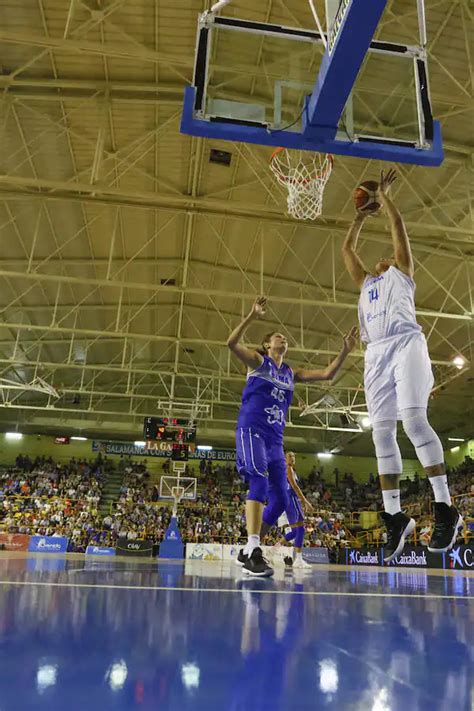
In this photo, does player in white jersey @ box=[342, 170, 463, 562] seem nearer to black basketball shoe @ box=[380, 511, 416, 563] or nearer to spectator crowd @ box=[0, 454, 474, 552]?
black basketball shoe @ box=[380, 511, 416, 563]

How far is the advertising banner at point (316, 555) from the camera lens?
2087 centimetres

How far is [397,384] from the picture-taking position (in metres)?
3.61

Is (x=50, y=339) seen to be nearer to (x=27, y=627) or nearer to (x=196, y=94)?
(x=196, y=94)

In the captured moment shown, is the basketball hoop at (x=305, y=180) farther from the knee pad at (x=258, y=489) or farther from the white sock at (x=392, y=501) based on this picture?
the white sock at (x=392, y=501)

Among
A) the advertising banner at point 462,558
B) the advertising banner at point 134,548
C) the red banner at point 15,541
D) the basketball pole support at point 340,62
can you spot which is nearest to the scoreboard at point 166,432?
→ the advertising banner at point 134,548

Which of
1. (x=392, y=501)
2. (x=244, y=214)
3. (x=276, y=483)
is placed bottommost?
(x=392, y=501)

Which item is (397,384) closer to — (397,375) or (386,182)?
(397,375)

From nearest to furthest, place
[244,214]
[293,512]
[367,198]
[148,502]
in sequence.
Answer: [367,198] < [293,512] < [244,214] < [148,502]

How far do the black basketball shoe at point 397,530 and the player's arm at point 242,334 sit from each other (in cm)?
185

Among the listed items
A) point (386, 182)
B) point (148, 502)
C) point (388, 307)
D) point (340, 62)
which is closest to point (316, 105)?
point (340, 62)

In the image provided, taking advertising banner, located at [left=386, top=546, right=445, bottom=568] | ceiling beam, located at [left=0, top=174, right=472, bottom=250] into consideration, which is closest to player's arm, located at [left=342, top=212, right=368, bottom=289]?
ceiling beam, located at [left=0, top=174, right=472, bottom=250]

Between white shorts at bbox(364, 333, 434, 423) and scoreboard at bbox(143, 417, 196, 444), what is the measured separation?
21081mm

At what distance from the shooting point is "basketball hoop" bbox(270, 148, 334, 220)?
358 inches

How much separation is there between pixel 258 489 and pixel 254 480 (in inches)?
3.4
